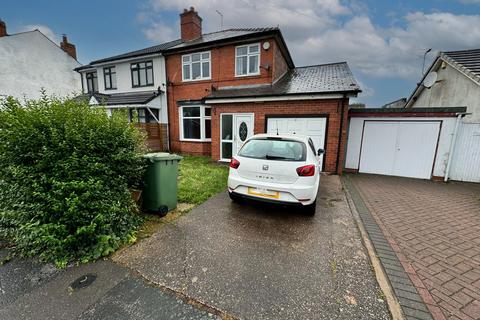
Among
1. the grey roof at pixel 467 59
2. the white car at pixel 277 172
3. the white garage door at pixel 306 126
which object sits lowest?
the white car at pixel 277 172

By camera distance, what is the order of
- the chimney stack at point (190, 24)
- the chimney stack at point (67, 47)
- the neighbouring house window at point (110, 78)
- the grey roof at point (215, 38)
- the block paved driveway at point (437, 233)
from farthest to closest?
the chimney stack at point (67, 47)
the neighbouring house window at point (110, 78)
the chimney stack at point (190, 24)
the grey roof at point (215, 38)
the block paved driveway at point (437, 233)

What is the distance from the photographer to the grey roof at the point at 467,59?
829cm

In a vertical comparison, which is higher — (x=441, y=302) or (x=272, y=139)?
(x=272, y=139)

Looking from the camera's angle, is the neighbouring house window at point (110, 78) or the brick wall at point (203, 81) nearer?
the brick wall at point (203, 81)

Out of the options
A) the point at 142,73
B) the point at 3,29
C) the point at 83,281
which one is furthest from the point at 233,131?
the point at 3,29

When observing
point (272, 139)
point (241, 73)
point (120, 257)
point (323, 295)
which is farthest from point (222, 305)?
point (241, 73)

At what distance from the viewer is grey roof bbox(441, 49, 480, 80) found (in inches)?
326

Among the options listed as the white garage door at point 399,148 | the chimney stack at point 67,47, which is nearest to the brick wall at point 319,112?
the white garage door at point 399,148

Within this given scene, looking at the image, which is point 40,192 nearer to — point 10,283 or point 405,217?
point 10,283

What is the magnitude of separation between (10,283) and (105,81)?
15690mm

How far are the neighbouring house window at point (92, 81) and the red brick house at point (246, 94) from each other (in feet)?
25.7

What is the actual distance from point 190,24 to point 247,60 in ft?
19.0

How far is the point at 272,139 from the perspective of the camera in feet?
13.7

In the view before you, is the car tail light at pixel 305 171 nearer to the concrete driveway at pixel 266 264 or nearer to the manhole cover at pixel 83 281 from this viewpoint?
the concrete driveway at pixel 266 264
